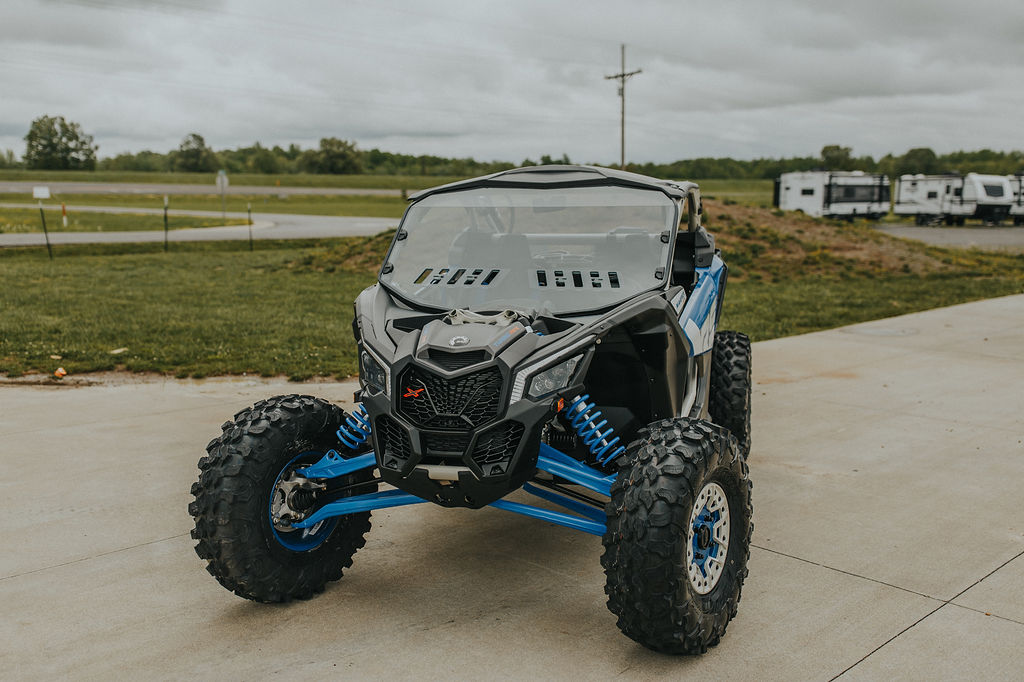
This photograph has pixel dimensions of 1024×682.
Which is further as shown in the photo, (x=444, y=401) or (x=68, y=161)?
(x=68, y=161)

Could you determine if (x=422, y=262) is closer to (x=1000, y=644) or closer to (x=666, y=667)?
(x=666, y=667)

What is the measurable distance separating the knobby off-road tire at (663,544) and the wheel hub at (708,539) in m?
0.02

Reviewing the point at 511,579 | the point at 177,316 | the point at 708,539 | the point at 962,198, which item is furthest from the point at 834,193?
the point at 708,539

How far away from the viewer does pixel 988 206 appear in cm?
4569

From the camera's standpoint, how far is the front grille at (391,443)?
3873 mm

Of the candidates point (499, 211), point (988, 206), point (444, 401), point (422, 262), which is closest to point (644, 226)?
point (499, 211)

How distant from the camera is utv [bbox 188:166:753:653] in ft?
12.2

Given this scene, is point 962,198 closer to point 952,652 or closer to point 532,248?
point 532,248

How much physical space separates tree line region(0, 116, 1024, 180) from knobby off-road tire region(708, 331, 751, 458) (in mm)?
74622

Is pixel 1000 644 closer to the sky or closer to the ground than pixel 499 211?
closer to the ground

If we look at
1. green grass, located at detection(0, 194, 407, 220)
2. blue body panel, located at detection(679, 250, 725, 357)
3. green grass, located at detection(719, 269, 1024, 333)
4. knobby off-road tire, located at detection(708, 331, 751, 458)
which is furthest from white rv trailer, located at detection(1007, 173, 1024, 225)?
blue body panel, located at detection(679, 250, 725, 357)

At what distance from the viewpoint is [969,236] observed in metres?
37.1

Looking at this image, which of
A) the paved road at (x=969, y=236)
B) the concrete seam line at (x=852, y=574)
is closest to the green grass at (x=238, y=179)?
the paved road at (x=969, y=236)

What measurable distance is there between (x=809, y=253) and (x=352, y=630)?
1806cm
